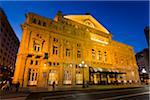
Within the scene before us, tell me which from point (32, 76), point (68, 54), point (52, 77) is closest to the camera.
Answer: point (32, 76)

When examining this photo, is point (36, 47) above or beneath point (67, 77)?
above

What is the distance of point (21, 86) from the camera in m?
17.3

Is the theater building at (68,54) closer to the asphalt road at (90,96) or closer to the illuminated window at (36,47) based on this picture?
the illuminated window at (36,47)

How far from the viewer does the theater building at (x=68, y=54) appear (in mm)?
19125

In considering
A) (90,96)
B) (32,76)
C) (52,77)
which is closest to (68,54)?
(52,77)

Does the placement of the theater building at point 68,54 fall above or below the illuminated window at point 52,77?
above

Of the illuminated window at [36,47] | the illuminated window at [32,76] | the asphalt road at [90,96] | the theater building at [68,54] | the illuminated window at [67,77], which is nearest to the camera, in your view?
the asphalt road at [90,96]

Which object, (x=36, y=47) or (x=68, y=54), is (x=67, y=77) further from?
(x=36, y=47)

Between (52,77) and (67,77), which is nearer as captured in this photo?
(52,77)

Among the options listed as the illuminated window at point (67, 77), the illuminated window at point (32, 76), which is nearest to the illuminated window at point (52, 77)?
the illuminated window at point (67, 77)

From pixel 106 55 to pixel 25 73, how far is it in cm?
2016

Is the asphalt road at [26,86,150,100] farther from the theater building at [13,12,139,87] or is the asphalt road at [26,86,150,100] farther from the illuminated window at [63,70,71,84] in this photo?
the illuminated window at [63,70,71,84]

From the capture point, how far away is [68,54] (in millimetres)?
24000

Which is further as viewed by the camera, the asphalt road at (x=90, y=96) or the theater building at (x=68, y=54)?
the theater building at (x=68, y=54)
